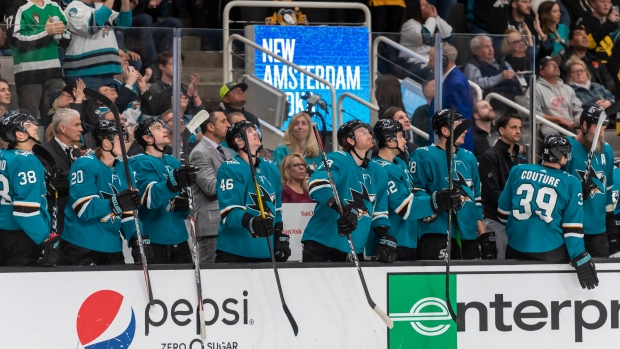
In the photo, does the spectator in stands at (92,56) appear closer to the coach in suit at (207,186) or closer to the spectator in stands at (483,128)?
the coach in suit at (207,186)

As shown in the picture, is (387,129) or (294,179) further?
(294,179)

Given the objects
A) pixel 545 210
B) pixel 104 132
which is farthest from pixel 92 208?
pixel 545 210

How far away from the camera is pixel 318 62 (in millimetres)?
8820

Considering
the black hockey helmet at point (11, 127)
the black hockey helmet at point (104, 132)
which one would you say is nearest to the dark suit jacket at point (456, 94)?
the black hockey helmet at point (104, 132)

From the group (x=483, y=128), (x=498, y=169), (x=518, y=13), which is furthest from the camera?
(x=518, y=13)

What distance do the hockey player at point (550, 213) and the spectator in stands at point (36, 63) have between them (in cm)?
294

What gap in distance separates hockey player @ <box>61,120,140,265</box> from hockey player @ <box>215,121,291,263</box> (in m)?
0.54

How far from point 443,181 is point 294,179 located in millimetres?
1113

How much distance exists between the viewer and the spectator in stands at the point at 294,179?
8.35 meters

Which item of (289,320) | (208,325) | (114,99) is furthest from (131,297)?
(114,99)

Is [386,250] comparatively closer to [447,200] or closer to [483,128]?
[447,200]

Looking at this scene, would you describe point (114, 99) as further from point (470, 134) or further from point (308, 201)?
point (470, 134)

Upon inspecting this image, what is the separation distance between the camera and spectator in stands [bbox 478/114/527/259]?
8.46 meters

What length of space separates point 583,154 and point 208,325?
283 centimetres
